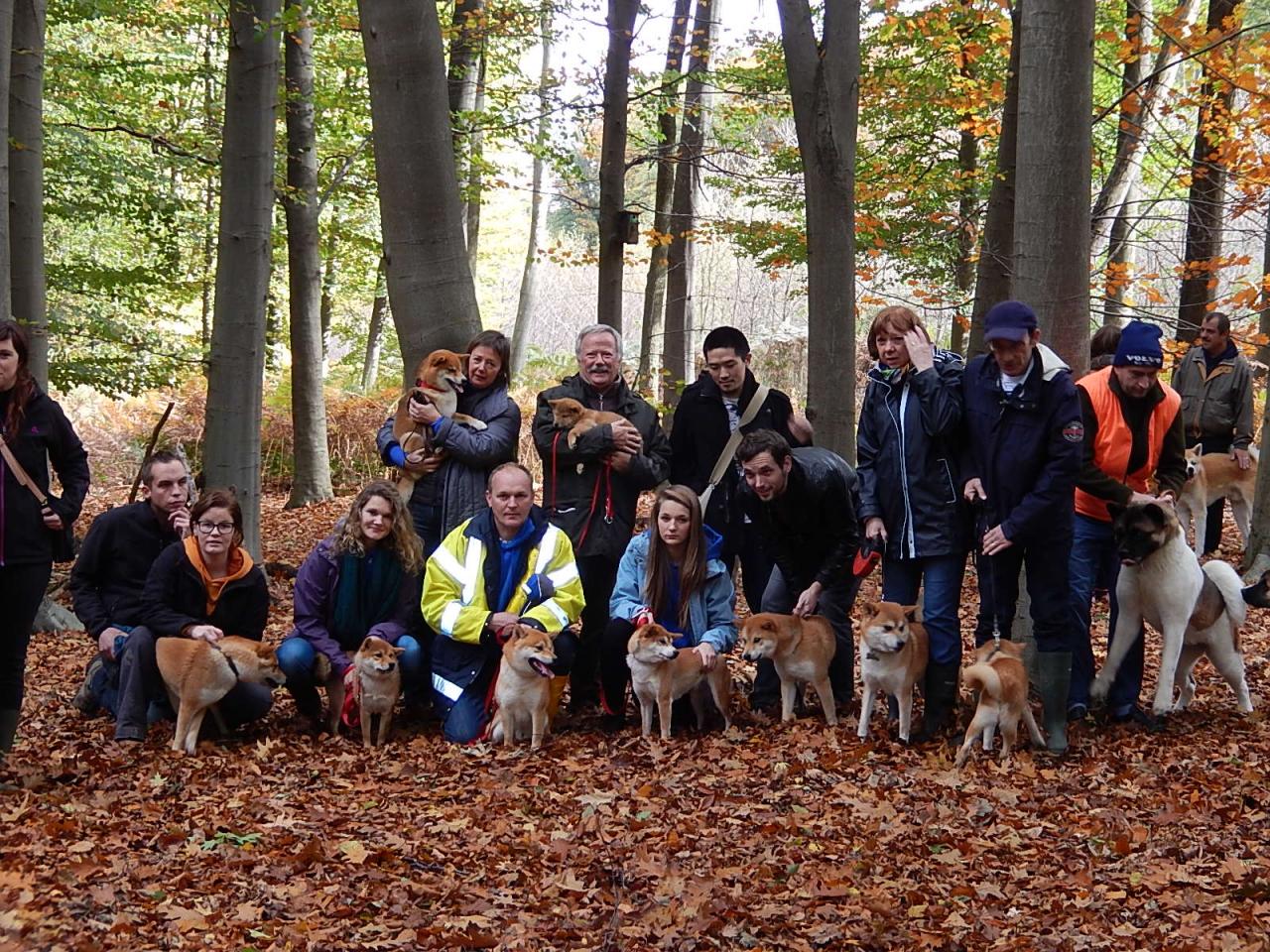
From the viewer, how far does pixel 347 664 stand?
5.88 metres

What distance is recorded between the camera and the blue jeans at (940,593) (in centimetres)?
539

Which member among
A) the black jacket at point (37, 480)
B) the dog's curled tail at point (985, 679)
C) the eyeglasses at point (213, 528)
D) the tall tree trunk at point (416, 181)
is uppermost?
the tall tree trunk at point (416, 181)

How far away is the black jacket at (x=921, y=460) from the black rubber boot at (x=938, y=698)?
2.01 feet

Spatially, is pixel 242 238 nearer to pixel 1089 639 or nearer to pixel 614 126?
pixel 614 126

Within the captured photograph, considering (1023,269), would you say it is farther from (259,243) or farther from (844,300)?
(259,243)

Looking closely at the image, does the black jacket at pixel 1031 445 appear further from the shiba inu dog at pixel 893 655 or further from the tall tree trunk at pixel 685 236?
the tall tree trunk at pixel 685 236

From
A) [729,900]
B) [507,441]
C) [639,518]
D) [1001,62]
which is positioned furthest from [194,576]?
[1001,62]

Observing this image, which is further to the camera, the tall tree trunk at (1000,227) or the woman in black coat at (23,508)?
the tall tree trunk at (1000,227)

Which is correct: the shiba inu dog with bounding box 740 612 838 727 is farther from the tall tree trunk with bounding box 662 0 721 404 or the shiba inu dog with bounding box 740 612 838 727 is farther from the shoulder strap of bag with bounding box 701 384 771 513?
the tall tree trunk with bounding box 662 0 721 404

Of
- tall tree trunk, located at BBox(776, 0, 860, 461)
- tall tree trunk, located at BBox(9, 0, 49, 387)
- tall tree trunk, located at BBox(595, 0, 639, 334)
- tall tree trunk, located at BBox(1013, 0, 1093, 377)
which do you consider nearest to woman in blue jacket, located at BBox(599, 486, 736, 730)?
tall tree trunk, located at BBox(1013, 0, 1093, 377)

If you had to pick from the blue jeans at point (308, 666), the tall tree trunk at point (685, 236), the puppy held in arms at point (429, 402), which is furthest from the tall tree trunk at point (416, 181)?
the tall tree trunk at point (685, 236)

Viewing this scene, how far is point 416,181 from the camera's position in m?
6.92

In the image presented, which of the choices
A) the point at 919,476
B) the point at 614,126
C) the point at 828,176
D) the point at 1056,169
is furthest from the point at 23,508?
the point at 614,126

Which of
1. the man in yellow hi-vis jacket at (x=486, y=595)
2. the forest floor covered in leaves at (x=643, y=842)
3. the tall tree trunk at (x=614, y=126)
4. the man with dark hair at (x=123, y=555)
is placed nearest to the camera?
the forest floor covered in leaves at (x=643, y=842)
